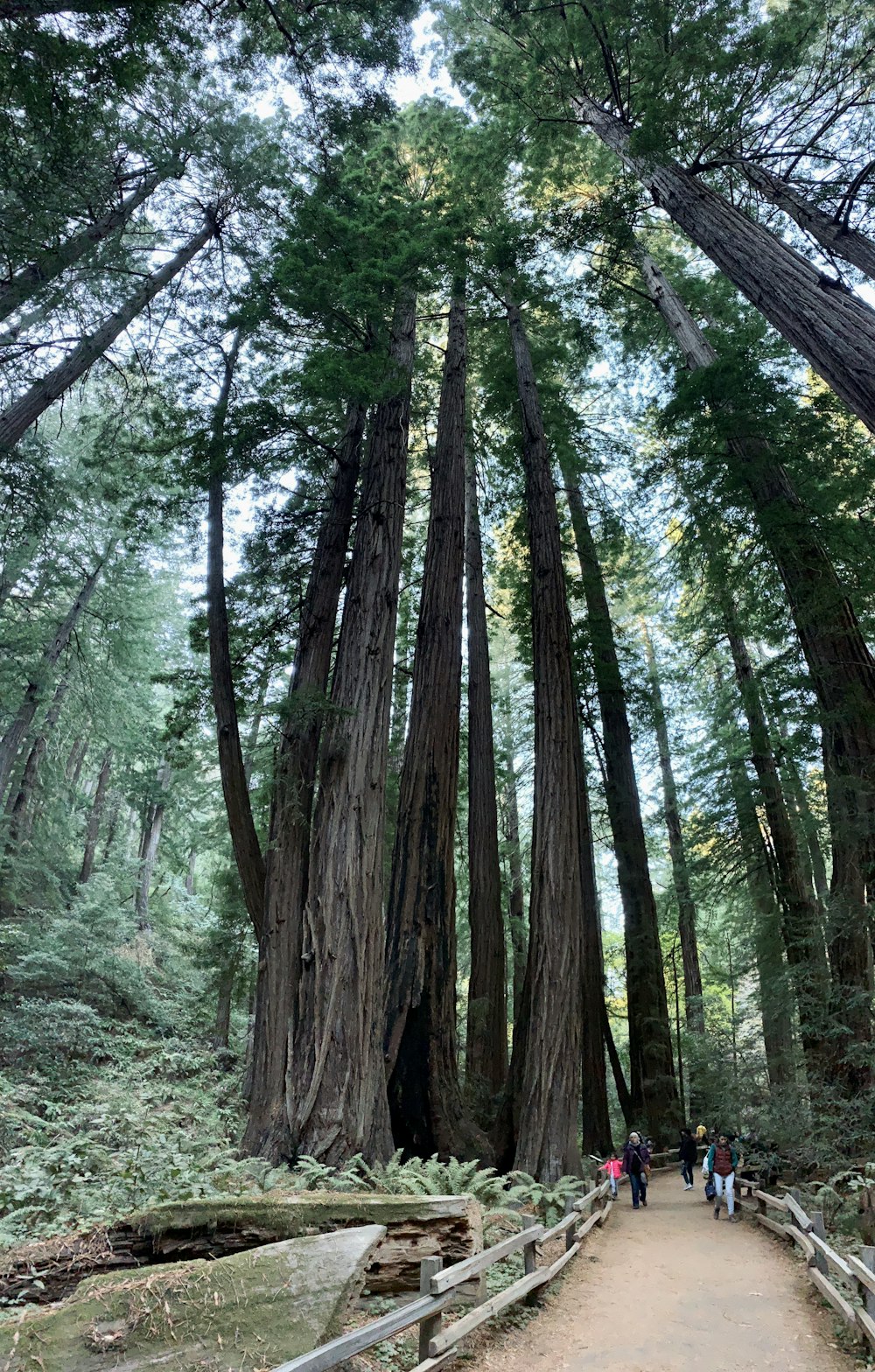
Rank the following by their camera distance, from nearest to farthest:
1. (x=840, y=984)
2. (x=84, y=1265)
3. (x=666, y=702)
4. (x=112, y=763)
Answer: (x=84, y=1265) → (x=840, y=984) → (x=666, y=702) → (x=112, y=763)

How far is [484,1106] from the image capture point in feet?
36.8

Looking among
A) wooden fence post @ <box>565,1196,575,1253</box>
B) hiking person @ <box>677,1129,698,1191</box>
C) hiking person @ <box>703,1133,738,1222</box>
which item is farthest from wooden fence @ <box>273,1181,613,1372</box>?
hiking person @ <box>677,1129,698,1191</box>

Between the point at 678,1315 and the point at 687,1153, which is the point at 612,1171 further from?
the point at 678,1315

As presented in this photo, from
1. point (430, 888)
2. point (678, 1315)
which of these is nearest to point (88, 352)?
point (430, 888)

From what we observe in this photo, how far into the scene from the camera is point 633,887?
16062 mm

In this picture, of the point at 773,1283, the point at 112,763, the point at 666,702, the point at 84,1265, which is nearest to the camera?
the point at 84,1265

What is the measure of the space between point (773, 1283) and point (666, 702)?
17.8 metres

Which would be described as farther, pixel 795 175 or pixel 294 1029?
pixel 795 175

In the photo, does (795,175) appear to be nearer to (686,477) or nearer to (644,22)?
(644,22)

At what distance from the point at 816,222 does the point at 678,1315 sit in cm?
1057

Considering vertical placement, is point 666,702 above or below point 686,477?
above

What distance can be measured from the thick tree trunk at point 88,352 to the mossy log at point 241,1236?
25.1 feet

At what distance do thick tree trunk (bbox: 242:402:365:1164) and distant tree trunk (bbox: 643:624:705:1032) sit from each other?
1027 cm

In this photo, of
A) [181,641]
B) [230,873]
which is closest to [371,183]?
[230,873]
